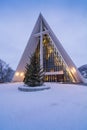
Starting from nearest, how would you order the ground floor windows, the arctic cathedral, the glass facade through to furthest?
the arctic cathedral → the glass facade → the ground floor windows

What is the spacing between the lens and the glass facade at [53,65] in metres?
23.9

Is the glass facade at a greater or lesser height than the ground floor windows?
greater

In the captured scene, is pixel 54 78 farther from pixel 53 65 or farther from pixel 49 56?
pixel 49 56

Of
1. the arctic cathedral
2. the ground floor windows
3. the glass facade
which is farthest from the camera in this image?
the ground floor windows

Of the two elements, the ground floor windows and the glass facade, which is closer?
the glass facade

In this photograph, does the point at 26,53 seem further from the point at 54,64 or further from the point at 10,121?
the point at 10,121

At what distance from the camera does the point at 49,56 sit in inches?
995

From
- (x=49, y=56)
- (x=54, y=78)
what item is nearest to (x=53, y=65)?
(x=49, y=56)

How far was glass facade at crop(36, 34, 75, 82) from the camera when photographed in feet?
78.5

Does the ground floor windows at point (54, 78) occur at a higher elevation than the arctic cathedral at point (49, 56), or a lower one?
lower

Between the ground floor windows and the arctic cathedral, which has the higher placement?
the arctic cathedral

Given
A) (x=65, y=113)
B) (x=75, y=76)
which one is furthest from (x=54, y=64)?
(x=65, y=113)

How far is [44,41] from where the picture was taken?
1008 inches

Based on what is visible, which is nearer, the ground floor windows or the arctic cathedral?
the arctic cathedral
